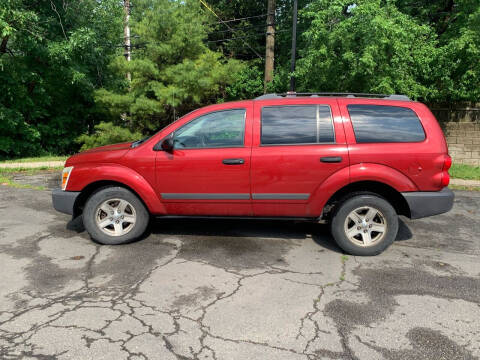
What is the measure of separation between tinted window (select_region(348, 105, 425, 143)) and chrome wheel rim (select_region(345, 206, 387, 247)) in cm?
84

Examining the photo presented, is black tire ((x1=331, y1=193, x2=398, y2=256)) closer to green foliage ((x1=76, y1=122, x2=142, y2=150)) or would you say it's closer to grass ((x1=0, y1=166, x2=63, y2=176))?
grass ((x1=0, y1=166, x2=63, y2=176))

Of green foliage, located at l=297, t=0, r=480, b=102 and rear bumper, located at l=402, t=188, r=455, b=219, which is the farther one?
green foliage, located at l=297, t=0, r=480, b=102

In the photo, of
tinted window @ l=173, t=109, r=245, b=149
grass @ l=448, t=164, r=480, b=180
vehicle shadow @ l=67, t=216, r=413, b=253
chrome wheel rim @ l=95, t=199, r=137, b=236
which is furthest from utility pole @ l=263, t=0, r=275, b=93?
chrome wheel rim @ l=95, t=199, r=137, b=236

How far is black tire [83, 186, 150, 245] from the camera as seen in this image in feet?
15.6

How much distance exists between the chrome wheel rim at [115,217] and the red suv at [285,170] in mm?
13

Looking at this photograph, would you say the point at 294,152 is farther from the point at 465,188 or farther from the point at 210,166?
the point at 465,188

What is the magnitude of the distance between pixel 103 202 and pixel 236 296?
2.25 m

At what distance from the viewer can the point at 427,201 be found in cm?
430

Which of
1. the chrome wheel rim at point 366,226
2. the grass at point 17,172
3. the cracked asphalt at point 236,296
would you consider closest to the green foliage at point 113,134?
the grass at point 17,172

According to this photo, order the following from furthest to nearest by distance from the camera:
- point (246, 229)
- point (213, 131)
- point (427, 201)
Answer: point (246, 229) < point (213, 131) < point (427, 201)

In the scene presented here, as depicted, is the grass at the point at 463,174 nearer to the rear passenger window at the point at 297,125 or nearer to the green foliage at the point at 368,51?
the green foliage at the point at 368,51

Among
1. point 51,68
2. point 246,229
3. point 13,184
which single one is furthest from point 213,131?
point 51,68

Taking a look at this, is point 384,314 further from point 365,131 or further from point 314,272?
point 365,131

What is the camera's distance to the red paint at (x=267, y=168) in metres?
4.32
